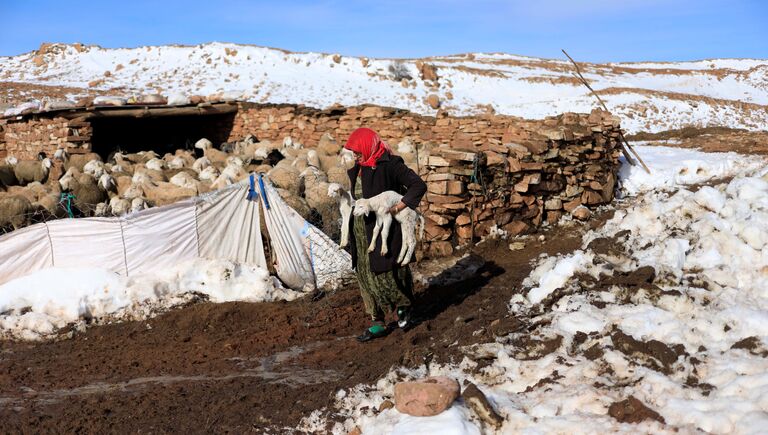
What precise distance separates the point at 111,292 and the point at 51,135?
830cm

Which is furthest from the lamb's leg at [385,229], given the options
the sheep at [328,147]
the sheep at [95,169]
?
the sheep at [95,169]

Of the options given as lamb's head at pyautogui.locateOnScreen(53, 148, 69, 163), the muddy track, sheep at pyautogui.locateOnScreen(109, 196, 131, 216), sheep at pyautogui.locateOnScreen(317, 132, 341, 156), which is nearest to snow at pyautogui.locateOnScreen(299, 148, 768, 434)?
the muddy track

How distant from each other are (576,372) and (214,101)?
48.2 feet

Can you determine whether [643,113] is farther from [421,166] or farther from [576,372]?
[576,372]

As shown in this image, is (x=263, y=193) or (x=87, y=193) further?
(x=87, y=193)

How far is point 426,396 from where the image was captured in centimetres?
382

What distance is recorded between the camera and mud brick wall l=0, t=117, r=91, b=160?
14.1 m

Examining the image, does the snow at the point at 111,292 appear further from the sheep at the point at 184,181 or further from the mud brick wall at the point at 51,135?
the mud brick wall at the point at 51,135

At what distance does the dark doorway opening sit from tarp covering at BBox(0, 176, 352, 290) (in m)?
8.45

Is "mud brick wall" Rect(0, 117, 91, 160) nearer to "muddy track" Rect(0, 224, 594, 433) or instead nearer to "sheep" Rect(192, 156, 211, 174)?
"sheep" Rect(192, 156, 211, 174)

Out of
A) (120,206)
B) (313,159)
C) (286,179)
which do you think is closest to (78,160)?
(120,206)

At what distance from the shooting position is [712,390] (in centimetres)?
365

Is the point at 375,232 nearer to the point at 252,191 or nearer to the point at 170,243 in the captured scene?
the point at 252,191

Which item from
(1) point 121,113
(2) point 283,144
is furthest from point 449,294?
(1) point 121,113
